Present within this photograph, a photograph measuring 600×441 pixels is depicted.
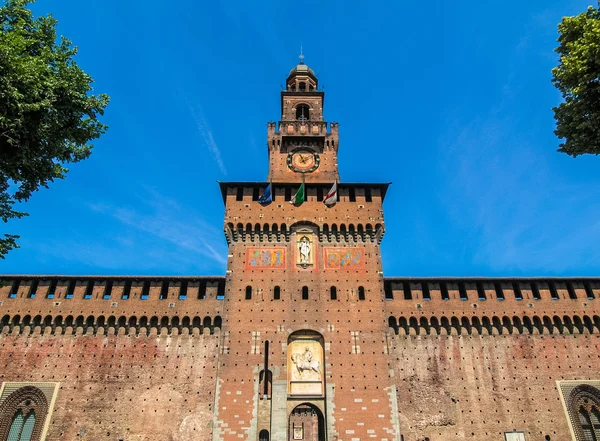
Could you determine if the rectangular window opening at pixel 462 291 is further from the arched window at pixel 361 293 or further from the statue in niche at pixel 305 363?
the statue in niche at pixel 305 363

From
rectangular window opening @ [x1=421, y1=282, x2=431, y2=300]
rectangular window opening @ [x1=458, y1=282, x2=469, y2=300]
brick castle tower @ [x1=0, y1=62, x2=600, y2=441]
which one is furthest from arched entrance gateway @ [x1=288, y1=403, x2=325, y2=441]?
rectangular window opening @ [x1=458, y1=282, x2=469, y2=300]

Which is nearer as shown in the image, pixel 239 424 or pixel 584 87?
pixel 584 87

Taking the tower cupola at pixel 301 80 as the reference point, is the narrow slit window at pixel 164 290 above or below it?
below

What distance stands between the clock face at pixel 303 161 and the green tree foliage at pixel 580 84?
62.7ft

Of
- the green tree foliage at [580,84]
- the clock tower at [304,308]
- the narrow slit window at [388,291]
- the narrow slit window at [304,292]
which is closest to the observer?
the green tree foliage at [580,84]

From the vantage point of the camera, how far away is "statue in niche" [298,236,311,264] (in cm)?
2630

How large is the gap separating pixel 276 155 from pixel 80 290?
14.6 metres

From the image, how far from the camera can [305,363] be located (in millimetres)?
23609

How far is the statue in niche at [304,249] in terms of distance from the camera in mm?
26297

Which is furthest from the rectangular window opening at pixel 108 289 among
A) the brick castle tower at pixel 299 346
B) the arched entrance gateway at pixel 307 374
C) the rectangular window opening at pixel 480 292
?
the rectangular window opening at pixel 480 292

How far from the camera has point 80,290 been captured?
26.0 metres

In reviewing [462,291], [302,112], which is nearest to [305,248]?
[462,291]

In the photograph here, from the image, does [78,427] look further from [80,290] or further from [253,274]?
[253,274]

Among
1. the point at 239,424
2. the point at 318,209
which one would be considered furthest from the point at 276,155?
the point at 239,424
